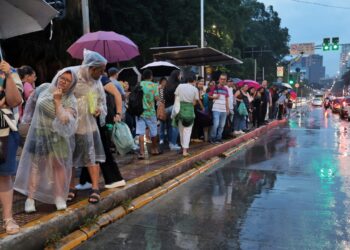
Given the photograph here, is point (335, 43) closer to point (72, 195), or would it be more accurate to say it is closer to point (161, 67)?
point (161, 67)

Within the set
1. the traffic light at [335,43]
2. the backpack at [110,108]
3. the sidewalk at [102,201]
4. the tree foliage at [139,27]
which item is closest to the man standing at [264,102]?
the tree foliage at [139,27]

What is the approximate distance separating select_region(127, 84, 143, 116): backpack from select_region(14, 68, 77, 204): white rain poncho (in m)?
3.30

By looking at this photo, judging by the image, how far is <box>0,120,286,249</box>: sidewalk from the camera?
4113 mm

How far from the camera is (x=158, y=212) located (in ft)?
18.6

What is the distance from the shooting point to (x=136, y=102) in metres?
8.03

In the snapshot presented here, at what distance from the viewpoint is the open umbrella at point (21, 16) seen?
4520 mm

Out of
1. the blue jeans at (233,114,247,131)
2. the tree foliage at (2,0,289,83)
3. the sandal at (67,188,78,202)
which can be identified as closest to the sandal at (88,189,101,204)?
the sandal at (67,188,78,202)

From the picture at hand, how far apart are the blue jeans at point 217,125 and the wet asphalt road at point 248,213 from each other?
186 cm

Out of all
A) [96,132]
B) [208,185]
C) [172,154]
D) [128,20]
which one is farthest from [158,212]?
[128,20]

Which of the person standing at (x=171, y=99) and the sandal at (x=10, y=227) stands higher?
the person standing at (x=171, y=99)

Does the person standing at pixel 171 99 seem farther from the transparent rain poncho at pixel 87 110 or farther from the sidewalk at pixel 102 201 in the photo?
the transparent rain poncho at pixel 87 110

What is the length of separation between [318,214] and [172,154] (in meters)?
4.12

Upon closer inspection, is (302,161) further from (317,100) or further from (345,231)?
(317,100)

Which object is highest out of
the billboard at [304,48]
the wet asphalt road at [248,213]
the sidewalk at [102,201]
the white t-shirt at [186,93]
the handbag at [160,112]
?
the billboard at [304,48]
